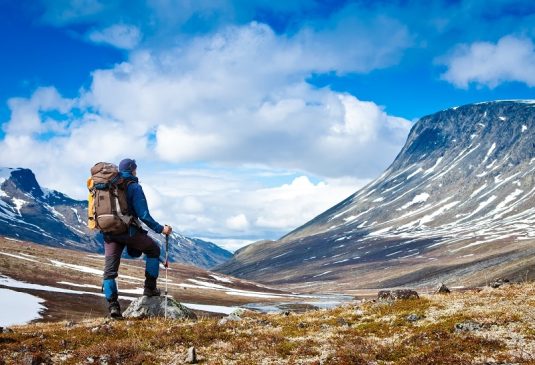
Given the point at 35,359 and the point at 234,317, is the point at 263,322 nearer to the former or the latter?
the point at 234,317

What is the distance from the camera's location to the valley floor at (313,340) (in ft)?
47.5

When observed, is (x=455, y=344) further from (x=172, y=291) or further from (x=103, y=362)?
(x=172, y=291)

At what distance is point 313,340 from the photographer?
56.4ft

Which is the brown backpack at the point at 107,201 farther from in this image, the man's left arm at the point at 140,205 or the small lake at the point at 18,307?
the small lake at the point at 18,307

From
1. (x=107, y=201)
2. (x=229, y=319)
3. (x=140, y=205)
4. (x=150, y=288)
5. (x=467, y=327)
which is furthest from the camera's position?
(x=150, y=288)

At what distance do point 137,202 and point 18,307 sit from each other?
51.6m

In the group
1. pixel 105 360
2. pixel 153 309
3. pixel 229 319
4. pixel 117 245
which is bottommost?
pixel 105 360

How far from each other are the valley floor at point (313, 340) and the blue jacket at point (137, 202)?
12.8 feet

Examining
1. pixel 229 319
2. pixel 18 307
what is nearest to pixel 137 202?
pixel 229 319

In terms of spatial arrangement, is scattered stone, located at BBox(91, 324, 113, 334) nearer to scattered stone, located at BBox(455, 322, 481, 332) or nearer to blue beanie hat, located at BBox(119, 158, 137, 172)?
blue beanie hat, located at BBox(119, 158, 137, 172)

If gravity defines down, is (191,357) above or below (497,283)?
below

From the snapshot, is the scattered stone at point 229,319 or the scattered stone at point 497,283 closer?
the scattered stone at point 229,319

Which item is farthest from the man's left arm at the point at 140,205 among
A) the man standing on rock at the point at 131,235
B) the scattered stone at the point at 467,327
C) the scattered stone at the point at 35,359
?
the scattered stone at the point at 467,327

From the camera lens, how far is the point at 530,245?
646ft
